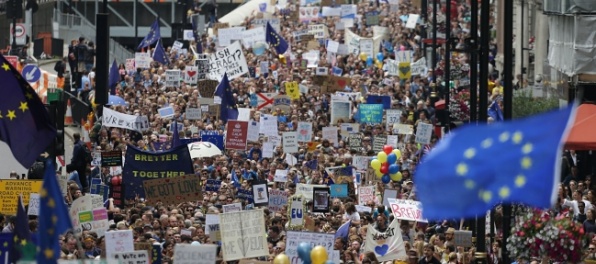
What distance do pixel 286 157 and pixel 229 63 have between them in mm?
9793

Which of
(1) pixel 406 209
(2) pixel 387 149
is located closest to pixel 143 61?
(2) pixel 387 149

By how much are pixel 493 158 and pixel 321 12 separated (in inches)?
2029

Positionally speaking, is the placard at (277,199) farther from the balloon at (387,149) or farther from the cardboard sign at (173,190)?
the balloon at (387,149)

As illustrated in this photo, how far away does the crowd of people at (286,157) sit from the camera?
22.2m

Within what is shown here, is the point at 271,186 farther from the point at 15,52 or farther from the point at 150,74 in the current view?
the point at 15,52

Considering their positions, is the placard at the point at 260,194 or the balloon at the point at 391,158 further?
the balloon at the point at 391,158

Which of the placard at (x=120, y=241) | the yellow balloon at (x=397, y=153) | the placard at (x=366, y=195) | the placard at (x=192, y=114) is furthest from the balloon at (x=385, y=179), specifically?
the placard at (x=120, y=241)

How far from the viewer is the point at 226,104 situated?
37.8 m

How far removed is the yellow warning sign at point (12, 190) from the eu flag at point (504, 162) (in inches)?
452

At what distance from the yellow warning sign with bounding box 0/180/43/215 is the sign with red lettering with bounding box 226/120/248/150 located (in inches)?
384

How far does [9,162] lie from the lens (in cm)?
2933

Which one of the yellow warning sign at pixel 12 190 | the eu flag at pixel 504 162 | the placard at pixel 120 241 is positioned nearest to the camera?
the eu flag at pixel 504 162

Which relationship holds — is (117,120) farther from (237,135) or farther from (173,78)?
(173,78)

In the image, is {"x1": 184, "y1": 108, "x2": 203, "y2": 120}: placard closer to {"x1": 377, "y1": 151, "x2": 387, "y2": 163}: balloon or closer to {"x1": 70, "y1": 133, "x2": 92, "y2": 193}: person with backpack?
{"x1": 70, "y1": 133, "x2": 92, "y2": 193}: person with backpack
